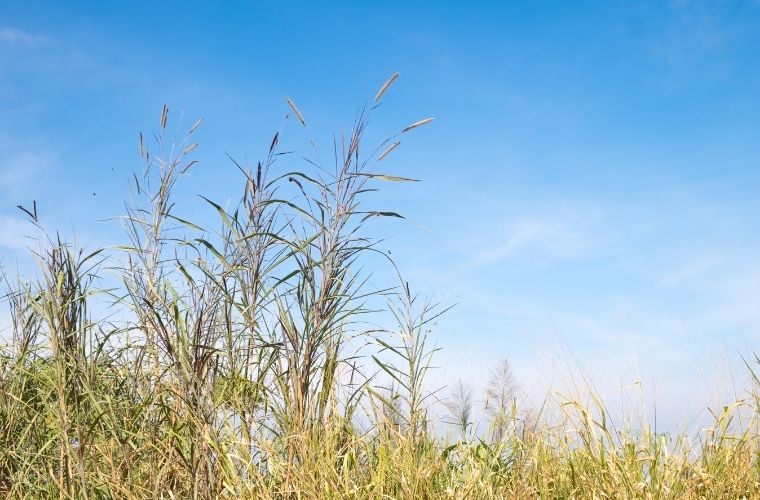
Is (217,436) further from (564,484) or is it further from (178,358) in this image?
(564,484)

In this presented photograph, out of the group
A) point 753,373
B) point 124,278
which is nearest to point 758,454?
point 753,373

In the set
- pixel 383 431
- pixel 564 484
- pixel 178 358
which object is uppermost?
pixel 178 358

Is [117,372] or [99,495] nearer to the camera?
[99,495]

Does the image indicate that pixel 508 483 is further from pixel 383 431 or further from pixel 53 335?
pixel 53 335

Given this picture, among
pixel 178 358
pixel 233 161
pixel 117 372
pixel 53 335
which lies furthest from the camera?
pixel 117 372

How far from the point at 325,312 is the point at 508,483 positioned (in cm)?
106

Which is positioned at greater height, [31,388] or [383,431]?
[31,388]

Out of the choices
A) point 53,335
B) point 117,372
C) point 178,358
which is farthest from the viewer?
point 117,372

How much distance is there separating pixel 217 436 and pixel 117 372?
0.96 m

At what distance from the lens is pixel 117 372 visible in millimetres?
3373

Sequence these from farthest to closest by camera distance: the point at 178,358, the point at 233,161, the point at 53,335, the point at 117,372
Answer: the point at 117,372 → the point at 233,161 → the point at 53,335 → the point at 178,358

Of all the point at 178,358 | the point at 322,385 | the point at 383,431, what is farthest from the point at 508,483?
the point at 178,358

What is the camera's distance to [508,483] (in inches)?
114

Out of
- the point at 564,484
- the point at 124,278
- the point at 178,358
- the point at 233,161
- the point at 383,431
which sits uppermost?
the point at 233,161
